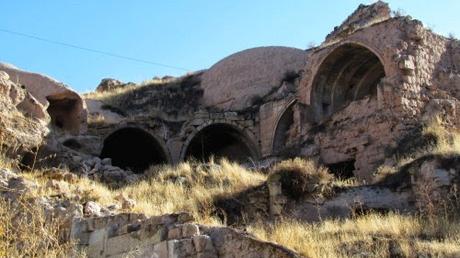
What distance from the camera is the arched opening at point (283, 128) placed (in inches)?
746

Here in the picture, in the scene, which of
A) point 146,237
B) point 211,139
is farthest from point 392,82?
point 146,237

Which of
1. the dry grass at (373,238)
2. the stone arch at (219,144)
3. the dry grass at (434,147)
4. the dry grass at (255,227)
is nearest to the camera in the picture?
the dry grass at (255,227)

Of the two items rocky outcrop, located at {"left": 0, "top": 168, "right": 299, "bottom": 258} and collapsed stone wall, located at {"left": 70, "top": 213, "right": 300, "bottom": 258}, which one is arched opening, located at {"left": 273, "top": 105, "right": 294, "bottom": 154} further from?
collapsed stone wall, located at {"left": 70, "top": 213, "right": 300, "bottom": 258}

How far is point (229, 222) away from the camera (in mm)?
11195

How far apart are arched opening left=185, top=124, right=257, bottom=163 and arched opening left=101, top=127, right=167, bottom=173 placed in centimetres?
116

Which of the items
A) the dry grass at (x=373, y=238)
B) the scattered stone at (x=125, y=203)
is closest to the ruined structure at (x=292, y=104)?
the dry grass at (x=373, y=238)

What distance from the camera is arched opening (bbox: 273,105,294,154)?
19.0 m

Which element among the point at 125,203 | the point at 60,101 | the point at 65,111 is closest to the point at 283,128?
the point at 65,111

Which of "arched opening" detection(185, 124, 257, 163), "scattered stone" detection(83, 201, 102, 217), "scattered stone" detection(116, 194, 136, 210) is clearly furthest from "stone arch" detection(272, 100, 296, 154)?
"scattered stone" detection(83, 201, 102, 217)

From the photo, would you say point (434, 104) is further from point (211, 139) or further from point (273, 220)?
point (211, 139)

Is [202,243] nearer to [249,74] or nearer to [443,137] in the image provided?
[443,137]

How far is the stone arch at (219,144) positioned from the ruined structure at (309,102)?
4cm

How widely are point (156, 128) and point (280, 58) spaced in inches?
196

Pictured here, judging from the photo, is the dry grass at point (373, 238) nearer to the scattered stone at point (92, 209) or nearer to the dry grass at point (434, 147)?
the scattered stone at point (92, 209)
